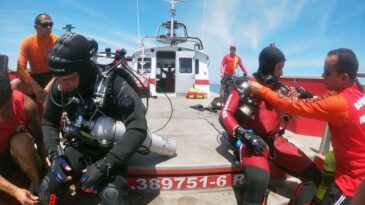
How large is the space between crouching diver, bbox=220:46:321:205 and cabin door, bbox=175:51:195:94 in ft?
27.1

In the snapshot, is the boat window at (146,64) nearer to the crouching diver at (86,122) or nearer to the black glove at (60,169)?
the crouching diver at (86,122)

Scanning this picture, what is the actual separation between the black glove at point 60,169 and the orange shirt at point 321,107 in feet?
5.99

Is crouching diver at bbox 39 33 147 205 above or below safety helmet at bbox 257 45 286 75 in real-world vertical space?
below

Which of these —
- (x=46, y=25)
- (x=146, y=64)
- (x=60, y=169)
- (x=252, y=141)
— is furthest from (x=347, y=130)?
(x=146, y=64)

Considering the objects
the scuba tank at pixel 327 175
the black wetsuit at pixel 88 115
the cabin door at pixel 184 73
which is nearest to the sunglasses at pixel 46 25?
the black wetsuit at pixel 88 115

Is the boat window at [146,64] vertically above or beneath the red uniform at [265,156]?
above

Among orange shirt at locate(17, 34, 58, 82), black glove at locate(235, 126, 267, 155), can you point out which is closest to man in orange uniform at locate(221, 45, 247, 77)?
orange shirt at locate(17, 34, 58, 82)

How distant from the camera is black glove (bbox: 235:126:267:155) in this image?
7.95ft

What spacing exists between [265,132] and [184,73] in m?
8.56

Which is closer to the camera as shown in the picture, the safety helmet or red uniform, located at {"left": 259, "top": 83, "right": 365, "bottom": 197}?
red uniform, located at {"left": 259, "top": 83, "right": 365, "bottom": 197}

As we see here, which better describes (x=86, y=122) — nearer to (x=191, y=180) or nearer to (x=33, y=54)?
(x=191, y=180)

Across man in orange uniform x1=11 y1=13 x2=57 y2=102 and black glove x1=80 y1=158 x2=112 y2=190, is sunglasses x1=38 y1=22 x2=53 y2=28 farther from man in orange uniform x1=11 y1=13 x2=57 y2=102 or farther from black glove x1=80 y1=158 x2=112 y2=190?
black glove x1=80 y1=158 x2=112 y2=190

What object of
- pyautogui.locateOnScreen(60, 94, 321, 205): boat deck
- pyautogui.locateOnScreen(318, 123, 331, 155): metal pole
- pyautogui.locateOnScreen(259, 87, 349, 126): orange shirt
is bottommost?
pyautogui.locateOnScreen(60, 94, 321, 205): boat deck

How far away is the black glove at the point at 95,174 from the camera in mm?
1916
